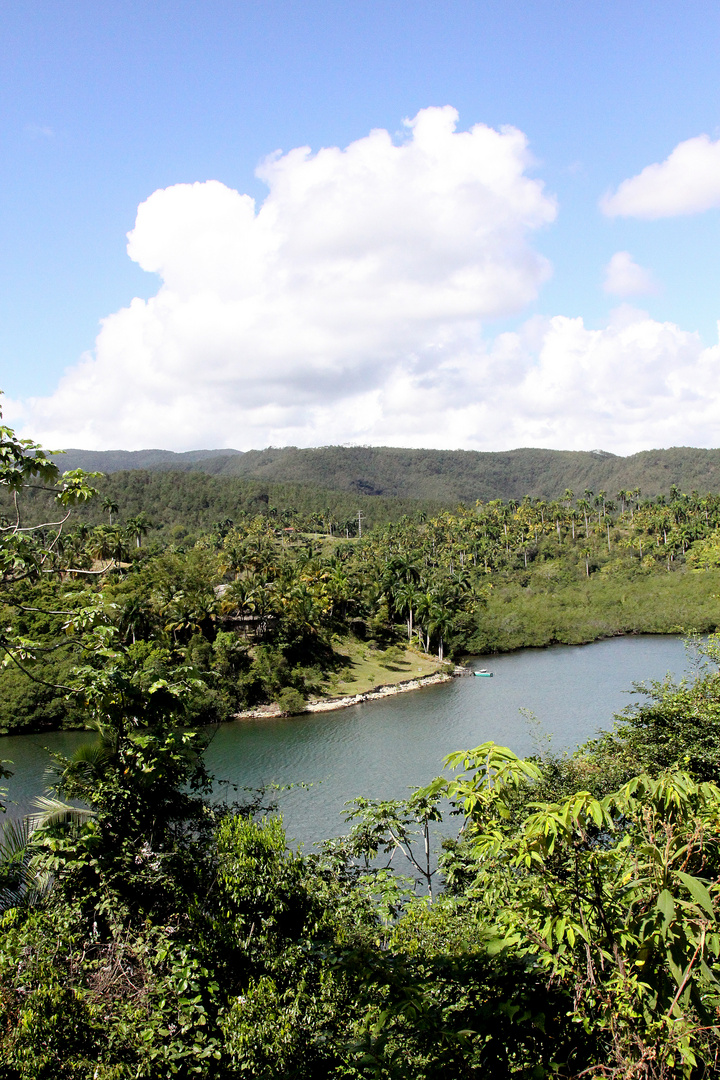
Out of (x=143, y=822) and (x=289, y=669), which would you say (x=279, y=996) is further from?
(x=289, y=669)

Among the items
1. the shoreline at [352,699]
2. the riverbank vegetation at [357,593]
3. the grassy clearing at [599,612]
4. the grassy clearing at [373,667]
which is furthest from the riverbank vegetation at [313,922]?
the grassy clearing at [599,612]

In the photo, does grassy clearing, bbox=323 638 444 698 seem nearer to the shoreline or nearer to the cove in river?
the shoreline

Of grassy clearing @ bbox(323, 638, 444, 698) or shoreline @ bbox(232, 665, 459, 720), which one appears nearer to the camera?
shoreline @ bbox(232, 665, 459, 720)

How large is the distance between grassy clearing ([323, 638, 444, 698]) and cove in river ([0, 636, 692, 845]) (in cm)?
274

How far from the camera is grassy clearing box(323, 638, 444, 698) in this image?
46.9 metres

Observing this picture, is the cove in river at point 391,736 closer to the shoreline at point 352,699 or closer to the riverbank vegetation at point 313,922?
the shoreline at point 352,699

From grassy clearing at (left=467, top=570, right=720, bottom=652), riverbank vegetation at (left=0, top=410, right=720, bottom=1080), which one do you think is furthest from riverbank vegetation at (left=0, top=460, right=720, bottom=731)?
riverbank vegetation at (left=0, top=410, right=720, bottom=1080)

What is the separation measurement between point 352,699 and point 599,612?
113 ft

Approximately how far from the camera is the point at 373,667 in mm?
51625

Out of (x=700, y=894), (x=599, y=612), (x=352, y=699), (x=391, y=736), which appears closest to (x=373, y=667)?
(x=352, y=699)

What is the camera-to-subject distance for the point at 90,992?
509cm

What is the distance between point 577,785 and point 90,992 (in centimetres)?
1063

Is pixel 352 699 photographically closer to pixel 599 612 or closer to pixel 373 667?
pixel 373 667

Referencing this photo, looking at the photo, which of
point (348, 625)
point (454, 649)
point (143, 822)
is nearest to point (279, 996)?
point (143, 822)
